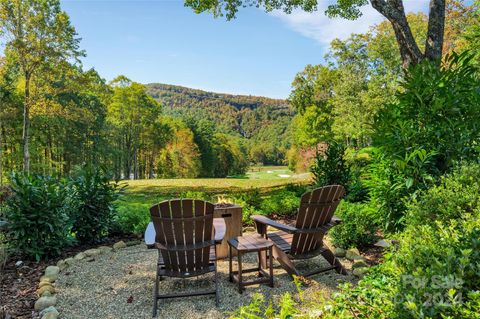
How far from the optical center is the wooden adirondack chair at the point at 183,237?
3.00 m

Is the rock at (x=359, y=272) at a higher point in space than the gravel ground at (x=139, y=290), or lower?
higher

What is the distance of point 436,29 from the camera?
5.40m

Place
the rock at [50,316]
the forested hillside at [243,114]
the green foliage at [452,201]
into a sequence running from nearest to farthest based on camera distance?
the green foliage at [452,201] < the rock at [50,316] < the forested hillside at [243,114]

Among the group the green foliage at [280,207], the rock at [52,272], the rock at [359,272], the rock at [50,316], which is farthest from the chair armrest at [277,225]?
the green foliage at [280,207]

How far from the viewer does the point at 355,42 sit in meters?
20.8

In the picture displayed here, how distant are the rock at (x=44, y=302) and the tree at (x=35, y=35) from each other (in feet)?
39.2

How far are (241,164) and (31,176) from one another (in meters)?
51.8

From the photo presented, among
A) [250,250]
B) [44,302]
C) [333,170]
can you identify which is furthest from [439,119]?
[44,302]

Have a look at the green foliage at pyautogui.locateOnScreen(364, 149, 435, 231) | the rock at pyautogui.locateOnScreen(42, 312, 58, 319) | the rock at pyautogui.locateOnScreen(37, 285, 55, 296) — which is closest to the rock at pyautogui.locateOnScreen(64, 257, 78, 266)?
the rock at pyautogui.locateOnScreen(37, 285, 55, 296)

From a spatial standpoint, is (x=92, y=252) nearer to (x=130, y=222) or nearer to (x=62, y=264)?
(x=62, y=264)

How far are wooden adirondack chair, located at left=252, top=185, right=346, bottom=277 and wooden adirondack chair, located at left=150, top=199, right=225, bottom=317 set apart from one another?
824 mm

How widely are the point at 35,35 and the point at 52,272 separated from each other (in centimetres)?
1253

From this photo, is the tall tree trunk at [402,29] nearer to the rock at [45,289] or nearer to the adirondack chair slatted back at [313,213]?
the adirondack chair slatted back at [313,213]

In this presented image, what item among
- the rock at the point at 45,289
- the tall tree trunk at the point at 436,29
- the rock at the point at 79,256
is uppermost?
the tall tree trunk at the point at 436,29
